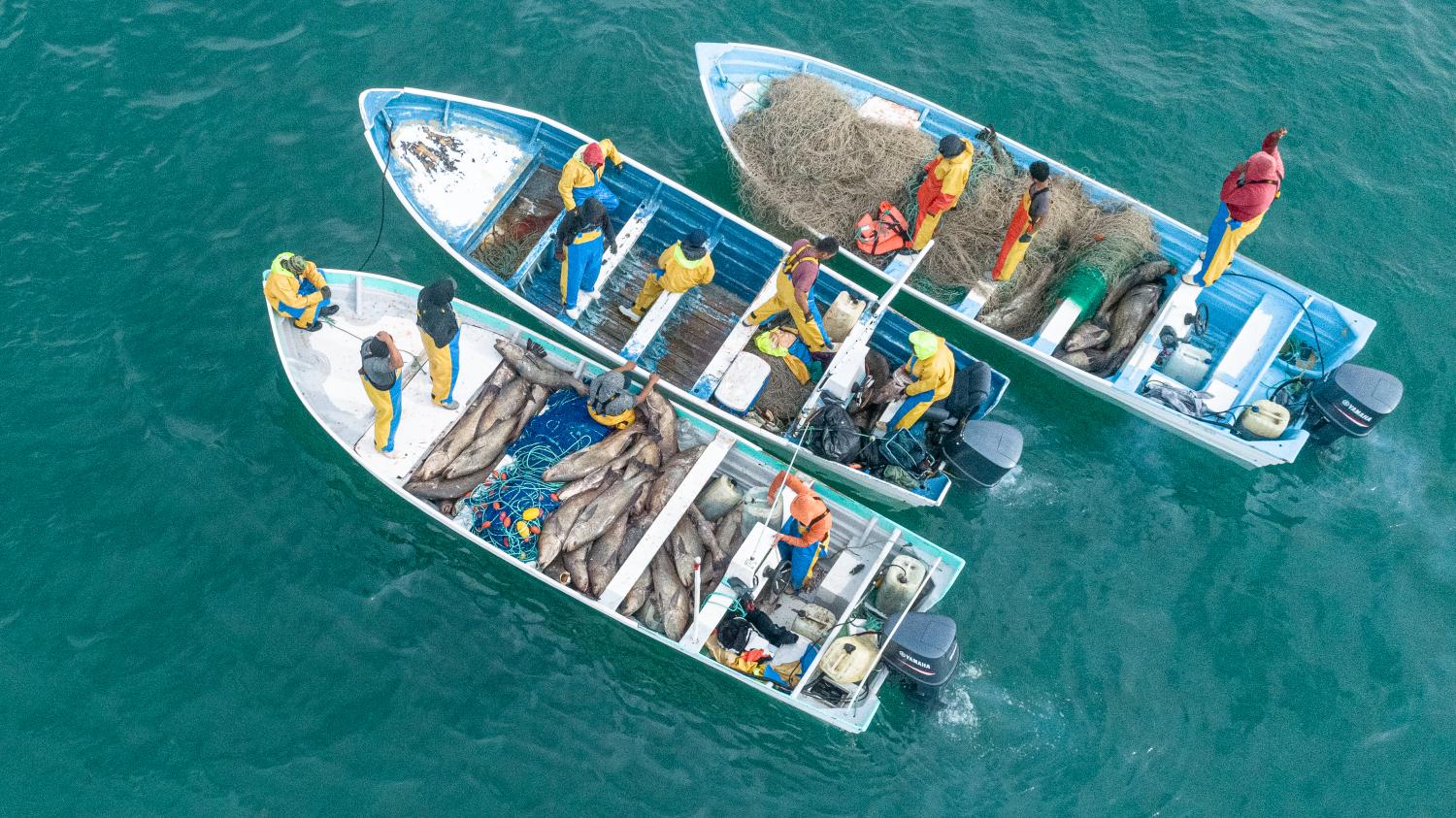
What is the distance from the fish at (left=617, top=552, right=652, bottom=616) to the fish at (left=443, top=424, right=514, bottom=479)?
2957 millimetres

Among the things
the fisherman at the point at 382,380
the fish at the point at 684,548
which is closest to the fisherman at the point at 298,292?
the fisherman at the point at 382,380

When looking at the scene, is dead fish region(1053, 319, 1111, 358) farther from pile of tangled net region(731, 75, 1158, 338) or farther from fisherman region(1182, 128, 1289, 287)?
fisherman region(1182, 128, 1289, 287)

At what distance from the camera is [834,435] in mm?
15336

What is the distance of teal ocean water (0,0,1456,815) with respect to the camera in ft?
47.6

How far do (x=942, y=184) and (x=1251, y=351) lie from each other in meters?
6.02

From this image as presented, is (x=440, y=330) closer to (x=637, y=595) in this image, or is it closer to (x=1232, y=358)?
(x=637, y=595)

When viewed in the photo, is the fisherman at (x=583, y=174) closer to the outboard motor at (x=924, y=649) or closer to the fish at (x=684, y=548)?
the fish at (x=684, y=548)

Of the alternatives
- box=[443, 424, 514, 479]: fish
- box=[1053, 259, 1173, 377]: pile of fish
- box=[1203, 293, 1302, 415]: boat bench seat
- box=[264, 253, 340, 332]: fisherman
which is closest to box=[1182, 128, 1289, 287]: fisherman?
box=[1053, 259, 1173, 377]: pile of fish

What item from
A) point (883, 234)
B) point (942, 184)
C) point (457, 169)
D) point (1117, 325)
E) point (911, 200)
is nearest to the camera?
point (942, 184)

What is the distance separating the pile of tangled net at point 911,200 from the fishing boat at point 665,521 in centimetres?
475

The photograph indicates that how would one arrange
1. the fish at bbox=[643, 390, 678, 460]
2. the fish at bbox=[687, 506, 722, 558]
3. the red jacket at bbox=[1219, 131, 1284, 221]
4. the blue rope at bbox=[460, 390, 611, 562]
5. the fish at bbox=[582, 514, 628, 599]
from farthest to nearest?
the red jacket at bbox=[1219, 131, 1284, 221] < the fish at bbox=[643, 390, 678, 460] < the fish at bbox=[687, 506, 722, 558] < the blue rope at bbox=[460, 390, 611, 562] < the fish at bbox=[582, 514, 628, 599]

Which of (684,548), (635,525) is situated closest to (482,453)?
(635,525)

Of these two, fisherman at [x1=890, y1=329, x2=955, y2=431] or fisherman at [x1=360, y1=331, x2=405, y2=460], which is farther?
fisherman at [x1=890, y1=329, x2=955, y2=431]

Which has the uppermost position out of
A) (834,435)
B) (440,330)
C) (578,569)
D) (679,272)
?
(679,272)
